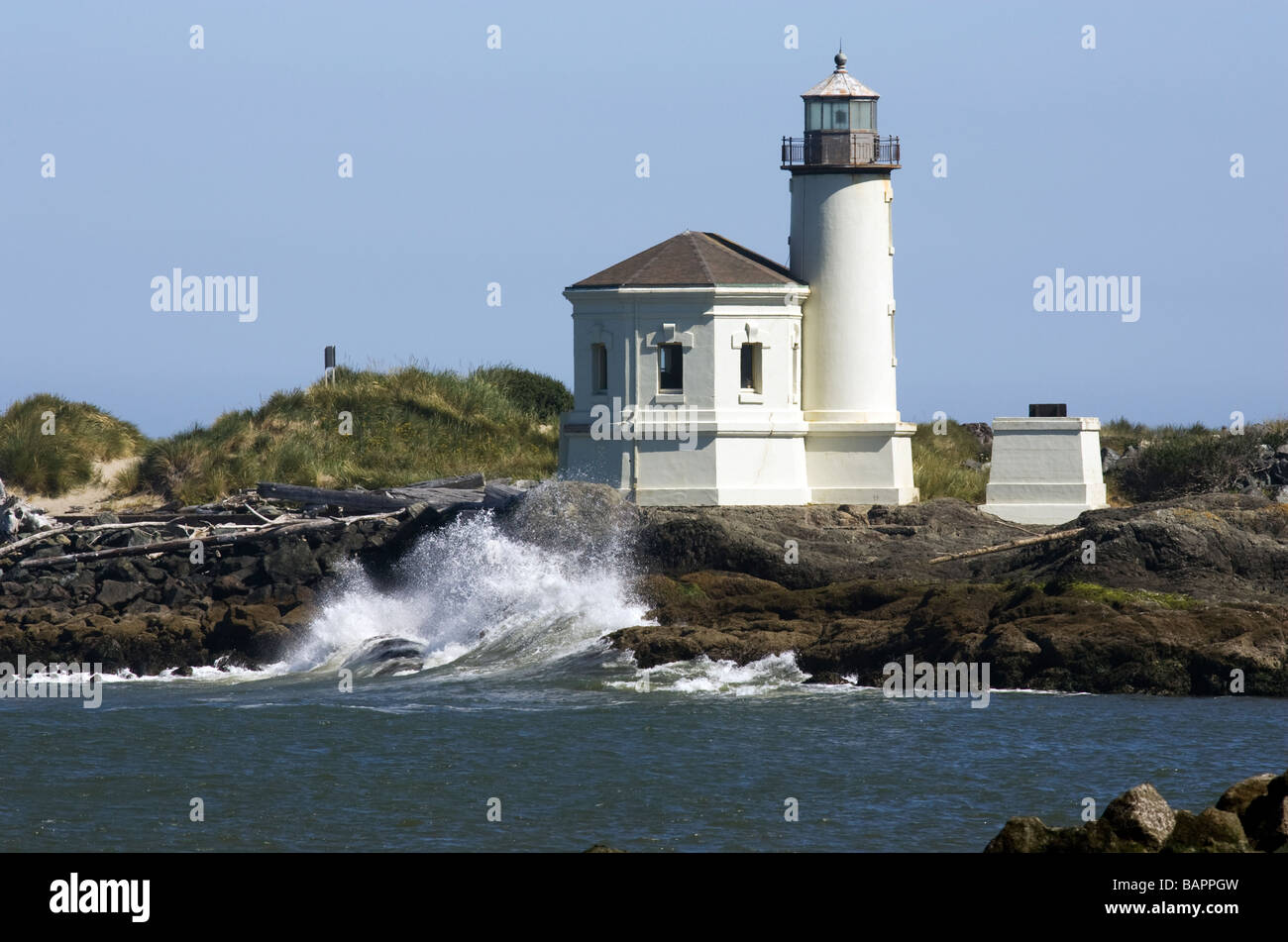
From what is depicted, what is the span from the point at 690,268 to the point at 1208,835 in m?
18.7

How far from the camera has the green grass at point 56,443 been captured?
36.2 m

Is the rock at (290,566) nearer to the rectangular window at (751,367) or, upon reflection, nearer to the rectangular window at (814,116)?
the rectangular window at (751,367)

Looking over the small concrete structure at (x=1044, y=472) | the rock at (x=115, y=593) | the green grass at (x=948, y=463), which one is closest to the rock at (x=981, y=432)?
the green grass at (x=948, y=463)

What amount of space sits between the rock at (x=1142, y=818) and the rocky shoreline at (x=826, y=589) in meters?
9.92

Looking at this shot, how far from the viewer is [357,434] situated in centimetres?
3872

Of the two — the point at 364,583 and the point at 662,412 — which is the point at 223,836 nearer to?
the point at 364,583

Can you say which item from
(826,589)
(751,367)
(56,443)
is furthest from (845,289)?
(56,443)

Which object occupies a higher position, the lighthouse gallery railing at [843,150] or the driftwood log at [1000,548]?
the lighthouse gallery railing at [843,150]

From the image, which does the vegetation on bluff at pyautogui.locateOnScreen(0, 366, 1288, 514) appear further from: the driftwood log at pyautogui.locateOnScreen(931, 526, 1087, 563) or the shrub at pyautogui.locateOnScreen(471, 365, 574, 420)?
the driftwood log at pyautogui.locateOnScreen(931, 526, 1087, 563)

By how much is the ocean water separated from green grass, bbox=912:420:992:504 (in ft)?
28.2

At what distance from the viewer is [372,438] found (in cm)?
3859

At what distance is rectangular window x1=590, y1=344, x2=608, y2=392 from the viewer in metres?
31.4
